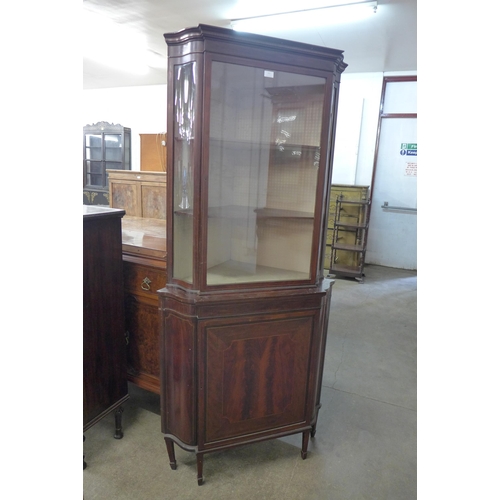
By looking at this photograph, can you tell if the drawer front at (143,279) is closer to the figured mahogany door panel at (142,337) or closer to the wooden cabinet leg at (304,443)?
the figured mahogany door panel at (142,337)

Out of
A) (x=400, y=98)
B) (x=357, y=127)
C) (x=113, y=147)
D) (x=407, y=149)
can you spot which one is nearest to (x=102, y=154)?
(x=113, y=147)

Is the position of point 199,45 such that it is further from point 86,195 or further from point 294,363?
point 86,195

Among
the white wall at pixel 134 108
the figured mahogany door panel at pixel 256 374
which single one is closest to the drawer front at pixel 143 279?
the figured mahogany door panel at pixel 256 374

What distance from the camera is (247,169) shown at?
1.73m

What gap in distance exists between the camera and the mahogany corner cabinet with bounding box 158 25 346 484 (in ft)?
4.66

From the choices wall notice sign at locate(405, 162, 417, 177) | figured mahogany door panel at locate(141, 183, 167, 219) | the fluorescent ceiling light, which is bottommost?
figured mahogany door panel at locate(141, 183, 167, 219)

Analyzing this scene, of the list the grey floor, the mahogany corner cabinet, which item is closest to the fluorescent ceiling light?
Answer: the mahogany corner cabinet

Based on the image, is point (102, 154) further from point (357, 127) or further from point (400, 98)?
point (400, 98)

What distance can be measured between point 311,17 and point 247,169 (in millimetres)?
2676

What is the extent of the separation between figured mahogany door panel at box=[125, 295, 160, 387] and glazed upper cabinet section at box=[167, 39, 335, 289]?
0.51 metres

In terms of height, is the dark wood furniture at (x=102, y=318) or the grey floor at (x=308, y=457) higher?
the dark wood furniture at (x=102, y=318)

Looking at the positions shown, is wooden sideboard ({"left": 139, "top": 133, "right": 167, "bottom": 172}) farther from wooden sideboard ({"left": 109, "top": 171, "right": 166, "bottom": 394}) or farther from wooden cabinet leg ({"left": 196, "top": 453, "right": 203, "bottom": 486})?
wooden cabinet leg ({"left": 196, "top": 453, "right": 203, "bottom": 486})

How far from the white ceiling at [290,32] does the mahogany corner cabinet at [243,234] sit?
7.57ft

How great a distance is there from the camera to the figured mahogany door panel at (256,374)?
1.57m
